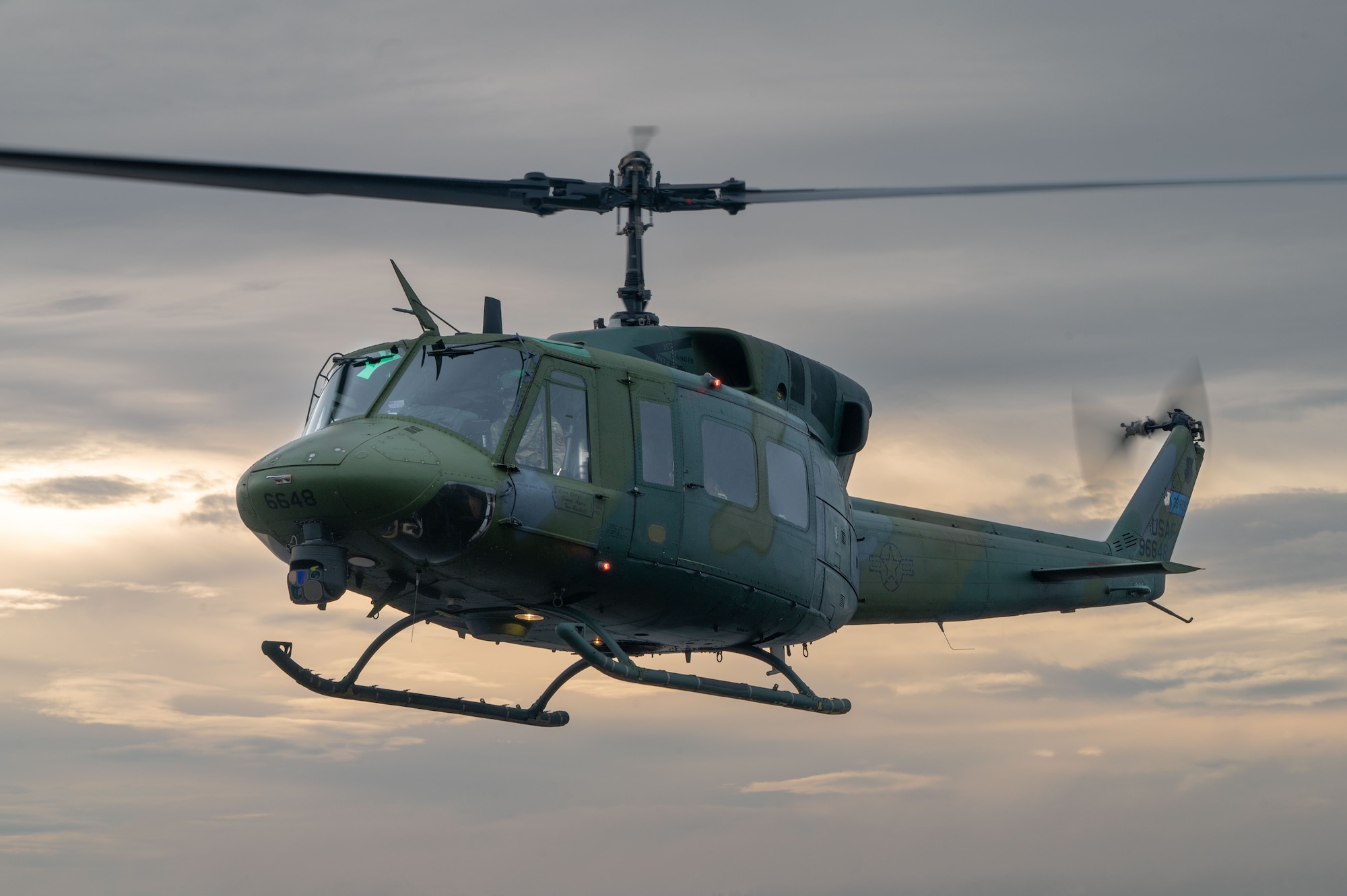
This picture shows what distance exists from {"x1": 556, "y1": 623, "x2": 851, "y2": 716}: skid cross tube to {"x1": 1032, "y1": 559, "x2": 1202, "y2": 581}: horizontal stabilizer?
432 centimetres

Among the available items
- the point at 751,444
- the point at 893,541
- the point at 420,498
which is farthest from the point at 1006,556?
the point at 420,498

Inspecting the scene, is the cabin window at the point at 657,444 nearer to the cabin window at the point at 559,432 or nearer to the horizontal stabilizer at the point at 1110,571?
the cabin window at the point at 559,432

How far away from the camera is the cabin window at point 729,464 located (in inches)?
557

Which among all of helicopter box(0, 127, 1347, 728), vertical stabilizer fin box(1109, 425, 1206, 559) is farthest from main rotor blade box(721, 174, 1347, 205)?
vertical stabilizer fin box(1109, 425, 1206, 559)

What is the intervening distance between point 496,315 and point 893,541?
6.45 meters

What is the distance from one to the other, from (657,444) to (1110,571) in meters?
7.67

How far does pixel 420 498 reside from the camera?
1210cm

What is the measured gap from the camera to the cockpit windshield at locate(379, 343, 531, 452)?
12.8 m

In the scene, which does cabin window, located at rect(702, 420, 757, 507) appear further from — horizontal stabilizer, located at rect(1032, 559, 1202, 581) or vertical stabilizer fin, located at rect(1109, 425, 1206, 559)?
vertical stabilizer fin, located at rect(1109, 425, 1206, 559)

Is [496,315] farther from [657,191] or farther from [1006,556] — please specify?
[1006,556]

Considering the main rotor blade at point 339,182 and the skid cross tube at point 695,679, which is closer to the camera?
the main rotor blade at point 339,182

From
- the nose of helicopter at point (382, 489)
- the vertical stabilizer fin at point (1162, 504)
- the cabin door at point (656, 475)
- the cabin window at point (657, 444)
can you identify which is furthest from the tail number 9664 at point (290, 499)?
the vertical stabilizer fin at point (1162, 504)

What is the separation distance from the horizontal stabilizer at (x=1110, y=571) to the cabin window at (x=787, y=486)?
4.96 m

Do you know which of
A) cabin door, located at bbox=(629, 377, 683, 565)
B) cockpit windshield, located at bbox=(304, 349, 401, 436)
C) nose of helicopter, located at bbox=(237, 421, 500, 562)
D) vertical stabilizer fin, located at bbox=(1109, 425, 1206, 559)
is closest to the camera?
nose of helicopter, located at bbox=(237, 421, 500, 562)
